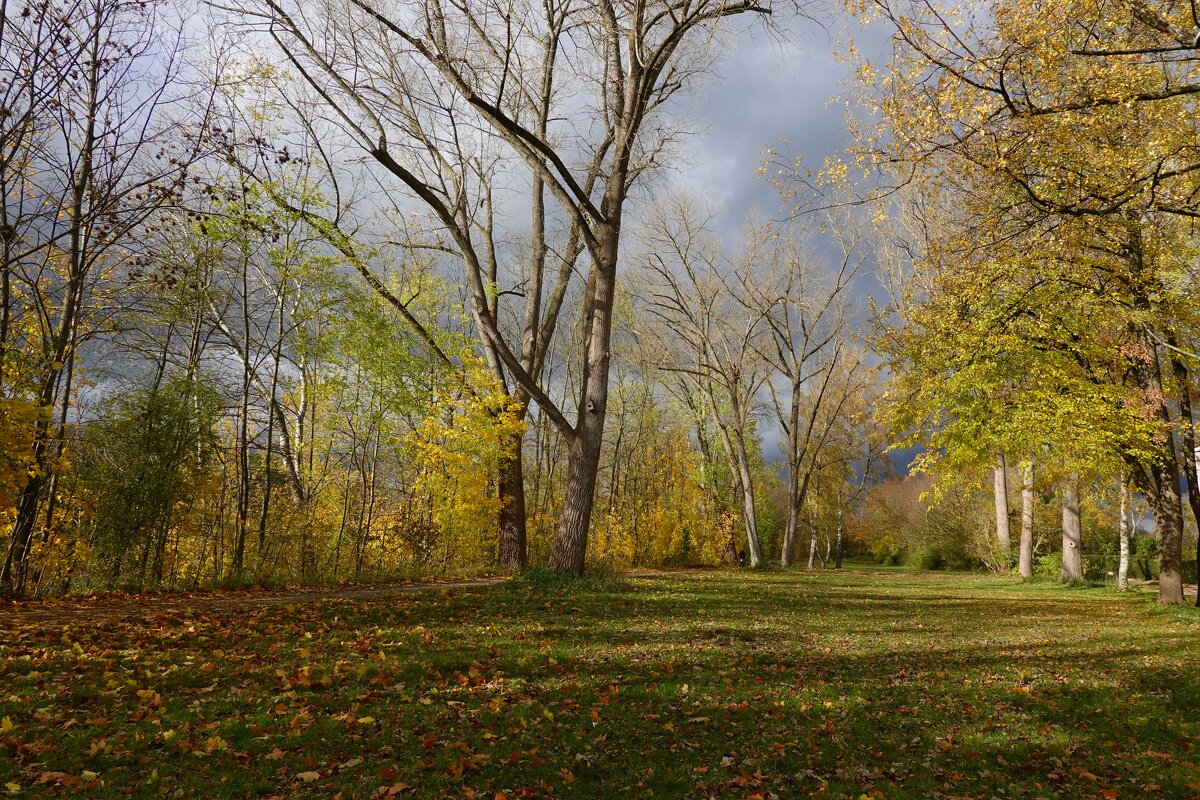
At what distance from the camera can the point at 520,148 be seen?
10109 millimetres

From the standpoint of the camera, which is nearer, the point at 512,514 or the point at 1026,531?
the point at 512,514

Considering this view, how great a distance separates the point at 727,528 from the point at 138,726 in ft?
79.7

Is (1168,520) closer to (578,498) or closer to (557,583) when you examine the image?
(578,498)

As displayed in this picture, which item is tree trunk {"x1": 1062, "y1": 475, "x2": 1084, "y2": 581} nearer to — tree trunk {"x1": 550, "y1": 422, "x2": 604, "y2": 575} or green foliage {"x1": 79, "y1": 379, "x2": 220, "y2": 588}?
tree trunk {"x1": 550, "y1": 422, "x2": 604, "y2": 575}

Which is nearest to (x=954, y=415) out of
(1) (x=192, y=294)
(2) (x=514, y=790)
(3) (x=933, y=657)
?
(3) (x=933, y=657)

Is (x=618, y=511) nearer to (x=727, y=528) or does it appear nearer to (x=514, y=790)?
(x=727, y=528)

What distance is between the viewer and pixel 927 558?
34.9 m

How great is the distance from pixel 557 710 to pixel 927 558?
3695cm

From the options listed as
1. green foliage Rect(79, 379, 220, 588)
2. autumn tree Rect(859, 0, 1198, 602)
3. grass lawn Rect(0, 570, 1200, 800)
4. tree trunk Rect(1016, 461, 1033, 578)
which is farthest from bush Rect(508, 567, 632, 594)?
tree trunk Rect(1016, 461, 1033, 578)

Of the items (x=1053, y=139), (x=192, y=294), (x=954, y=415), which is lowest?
(x=954, y=415)

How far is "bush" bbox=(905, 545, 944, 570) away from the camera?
114 feet

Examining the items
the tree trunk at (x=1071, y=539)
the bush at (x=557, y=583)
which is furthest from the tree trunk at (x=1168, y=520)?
the bush at (x=557, y=583)

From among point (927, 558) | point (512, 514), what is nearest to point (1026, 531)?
point (927, 558)

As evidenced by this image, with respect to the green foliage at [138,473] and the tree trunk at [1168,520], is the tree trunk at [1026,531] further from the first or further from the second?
the green foliage at [138,473]
